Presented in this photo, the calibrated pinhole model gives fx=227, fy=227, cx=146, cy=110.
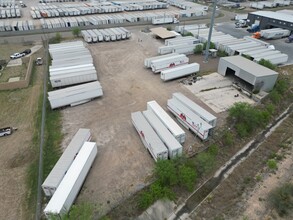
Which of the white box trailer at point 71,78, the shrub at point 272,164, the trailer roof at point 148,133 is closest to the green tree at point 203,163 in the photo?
the trailer roof at point 148,133

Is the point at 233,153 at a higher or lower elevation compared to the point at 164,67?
lower

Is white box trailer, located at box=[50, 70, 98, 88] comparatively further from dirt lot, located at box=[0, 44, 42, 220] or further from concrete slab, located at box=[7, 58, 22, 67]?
concrete slab, located at box=[7, 58, 22, 67]

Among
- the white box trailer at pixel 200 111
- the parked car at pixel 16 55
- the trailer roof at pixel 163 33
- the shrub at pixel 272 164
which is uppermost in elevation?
the trailer roof at pixel 163 33

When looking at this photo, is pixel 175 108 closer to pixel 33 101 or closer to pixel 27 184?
pixel 27 184

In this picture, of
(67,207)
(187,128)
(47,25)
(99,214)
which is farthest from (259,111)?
(47,25)

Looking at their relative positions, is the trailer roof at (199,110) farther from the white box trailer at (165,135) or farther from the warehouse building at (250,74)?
the warehouse building at (250,74)

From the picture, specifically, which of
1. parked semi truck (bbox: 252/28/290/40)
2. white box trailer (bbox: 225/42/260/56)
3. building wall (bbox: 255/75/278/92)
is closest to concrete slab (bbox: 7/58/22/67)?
white box trailer (bbox: 225/42/260/56)

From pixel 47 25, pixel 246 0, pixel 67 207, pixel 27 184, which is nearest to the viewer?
pixel 67 207

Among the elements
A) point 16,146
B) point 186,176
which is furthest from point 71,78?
point 186,176
